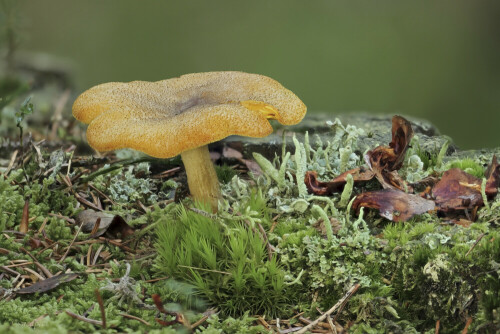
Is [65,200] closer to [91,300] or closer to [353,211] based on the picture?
[91,300]

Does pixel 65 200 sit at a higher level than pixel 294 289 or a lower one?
higher

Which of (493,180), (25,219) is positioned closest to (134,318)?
(25,219)

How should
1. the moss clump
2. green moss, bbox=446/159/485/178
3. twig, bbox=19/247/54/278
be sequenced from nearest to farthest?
the moss clump → twig, bbox=19/247/54/278 → green moss, bbox=446/159/485/178

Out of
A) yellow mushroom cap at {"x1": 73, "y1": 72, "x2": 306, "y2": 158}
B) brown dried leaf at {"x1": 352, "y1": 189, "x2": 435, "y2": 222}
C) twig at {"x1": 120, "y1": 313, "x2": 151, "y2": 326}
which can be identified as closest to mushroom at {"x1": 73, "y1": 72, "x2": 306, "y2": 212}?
yellow mushroom cap at {"x1": 73, "y1": 72, "x2": 306, "y2": 158}

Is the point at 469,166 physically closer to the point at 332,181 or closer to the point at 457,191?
the point at 457,191

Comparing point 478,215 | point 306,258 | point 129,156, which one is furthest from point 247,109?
point 129,156

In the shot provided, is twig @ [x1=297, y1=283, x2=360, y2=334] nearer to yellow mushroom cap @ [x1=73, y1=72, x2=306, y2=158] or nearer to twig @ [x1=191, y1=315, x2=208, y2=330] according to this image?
twig @ [x1=191, y1=315, x2=208, y2=330]

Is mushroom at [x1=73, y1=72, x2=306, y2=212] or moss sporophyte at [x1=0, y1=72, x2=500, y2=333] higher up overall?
mushroom at [x1=73, y1=72, x2=306, y2=212]

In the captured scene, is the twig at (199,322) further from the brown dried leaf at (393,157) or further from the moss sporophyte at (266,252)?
the brown dried leaf at (393,157)
